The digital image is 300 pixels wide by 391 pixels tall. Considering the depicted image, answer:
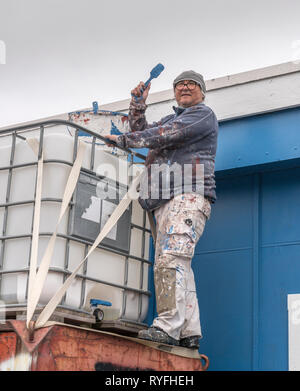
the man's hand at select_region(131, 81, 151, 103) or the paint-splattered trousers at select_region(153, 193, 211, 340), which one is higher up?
the man's hand at select_region(131, 81, 151, 103)

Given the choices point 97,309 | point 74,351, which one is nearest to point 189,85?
point 97,309

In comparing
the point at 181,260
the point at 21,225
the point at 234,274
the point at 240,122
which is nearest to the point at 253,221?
the point at 234,274

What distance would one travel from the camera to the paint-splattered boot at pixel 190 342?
4.89 metres

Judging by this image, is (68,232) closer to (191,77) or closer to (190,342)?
(190,342)

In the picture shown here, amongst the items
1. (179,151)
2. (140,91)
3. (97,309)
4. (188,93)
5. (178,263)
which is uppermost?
(140,91)

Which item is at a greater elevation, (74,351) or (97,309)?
(97,309)

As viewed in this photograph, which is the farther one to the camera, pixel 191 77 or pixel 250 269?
pixel 250 269

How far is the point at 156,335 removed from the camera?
4594 mm

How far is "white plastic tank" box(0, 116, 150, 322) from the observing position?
4.68 m

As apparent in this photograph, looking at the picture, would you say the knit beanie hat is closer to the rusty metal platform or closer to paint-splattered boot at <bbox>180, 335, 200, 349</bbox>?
paint-splattered boot at <bbox>180, 335, 200, 349</bbox>

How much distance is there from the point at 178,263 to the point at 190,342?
0.60 m

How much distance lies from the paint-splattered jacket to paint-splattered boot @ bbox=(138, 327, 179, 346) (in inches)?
38.6

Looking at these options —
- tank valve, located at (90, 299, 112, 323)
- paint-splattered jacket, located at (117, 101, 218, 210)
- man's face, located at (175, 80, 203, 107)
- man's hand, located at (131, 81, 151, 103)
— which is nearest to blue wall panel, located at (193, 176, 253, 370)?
paint-splattered jacket, located at (117, 101, 218, 210)

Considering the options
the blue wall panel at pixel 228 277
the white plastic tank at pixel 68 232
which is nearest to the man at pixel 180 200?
the white plastic tank at pixel 68 232
